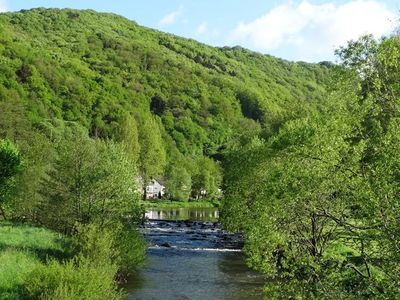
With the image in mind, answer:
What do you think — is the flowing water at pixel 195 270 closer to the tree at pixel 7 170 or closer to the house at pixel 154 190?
the tree at pixel 7 170

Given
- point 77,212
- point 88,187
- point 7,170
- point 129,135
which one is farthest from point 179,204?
point 88,187

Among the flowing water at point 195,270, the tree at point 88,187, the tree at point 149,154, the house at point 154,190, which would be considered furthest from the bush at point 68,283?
the house at point 154,190

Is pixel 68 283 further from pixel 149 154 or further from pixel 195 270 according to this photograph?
pixel 149 154

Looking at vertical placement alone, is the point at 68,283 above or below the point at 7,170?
below

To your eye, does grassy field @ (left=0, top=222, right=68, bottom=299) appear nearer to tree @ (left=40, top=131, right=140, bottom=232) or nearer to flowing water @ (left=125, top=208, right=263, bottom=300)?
tree @ (left=40, top=131, right=140, bottom=232)

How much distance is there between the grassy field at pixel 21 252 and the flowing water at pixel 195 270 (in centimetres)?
602

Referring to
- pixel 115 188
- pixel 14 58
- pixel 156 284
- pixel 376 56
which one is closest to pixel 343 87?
pixel 376 56

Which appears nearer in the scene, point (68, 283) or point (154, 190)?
point (68, 283)

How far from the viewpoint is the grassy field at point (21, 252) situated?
2561 cm

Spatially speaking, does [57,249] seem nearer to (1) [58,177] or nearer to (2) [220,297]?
(1) [58,177]

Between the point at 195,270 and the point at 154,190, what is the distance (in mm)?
120713

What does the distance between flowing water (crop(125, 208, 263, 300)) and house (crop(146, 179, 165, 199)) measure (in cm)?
8168

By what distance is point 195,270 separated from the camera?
141 feet

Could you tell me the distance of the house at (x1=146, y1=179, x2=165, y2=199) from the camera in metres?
150
